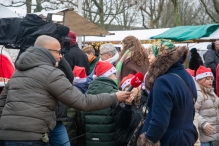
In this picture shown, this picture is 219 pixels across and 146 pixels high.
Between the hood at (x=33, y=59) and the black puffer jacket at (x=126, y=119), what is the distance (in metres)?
1.12

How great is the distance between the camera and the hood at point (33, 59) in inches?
135

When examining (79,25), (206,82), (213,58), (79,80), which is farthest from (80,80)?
(213,58)

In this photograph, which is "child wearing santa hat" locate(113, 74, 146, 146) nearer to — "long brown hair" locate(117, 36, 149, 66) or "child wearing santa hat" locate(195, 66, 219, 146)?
"child wearing santa hat" locate(195, 66, 219, 146)

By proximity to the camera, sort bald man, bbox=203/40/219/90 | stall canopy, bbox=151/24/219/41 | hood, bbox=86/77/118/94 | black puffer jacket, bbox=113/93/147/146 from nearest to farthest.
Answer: black puffer jacket, bbox=113/93/147/146, hood, bbox=86/77/118/94, bald man, bbox=203/40/219/90, stall canopy, bbox=151/24/219/41

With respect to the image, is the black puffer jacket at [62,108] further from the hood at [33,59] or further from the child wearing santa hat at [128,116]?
the hood at [33,59]

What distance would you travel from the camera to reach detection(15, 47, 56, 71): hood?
3420mm

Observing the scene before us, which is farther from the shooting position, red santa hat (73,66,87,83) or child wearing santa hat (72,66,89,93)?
red santa hat (73,66,87,83)

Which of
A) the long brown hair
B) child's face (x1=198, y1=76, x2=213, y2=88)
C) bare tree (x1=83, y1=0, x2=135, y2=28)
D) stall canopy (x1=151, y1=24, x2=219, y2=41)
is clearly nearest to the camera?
child's face (x1=198, y1=76, x2=213, y2=88)

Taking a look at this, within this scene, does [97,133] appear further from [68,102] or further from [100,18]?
[100,18]

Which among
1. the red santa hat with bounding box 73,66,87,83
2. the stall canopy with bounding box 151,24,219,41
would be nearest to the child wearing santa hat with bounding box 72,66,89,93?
the red santa hat with bounding box 73,66,87,83

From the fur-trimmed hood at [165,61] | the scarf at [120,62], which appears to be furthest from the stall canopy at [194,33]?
the fur-trimmed hood at [165,61]

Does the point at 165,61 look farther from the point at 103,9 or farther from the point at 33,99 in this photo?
the point at 103,9

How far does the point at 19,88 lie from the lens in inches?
133

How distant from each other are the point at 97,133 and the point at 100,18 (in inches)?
911
